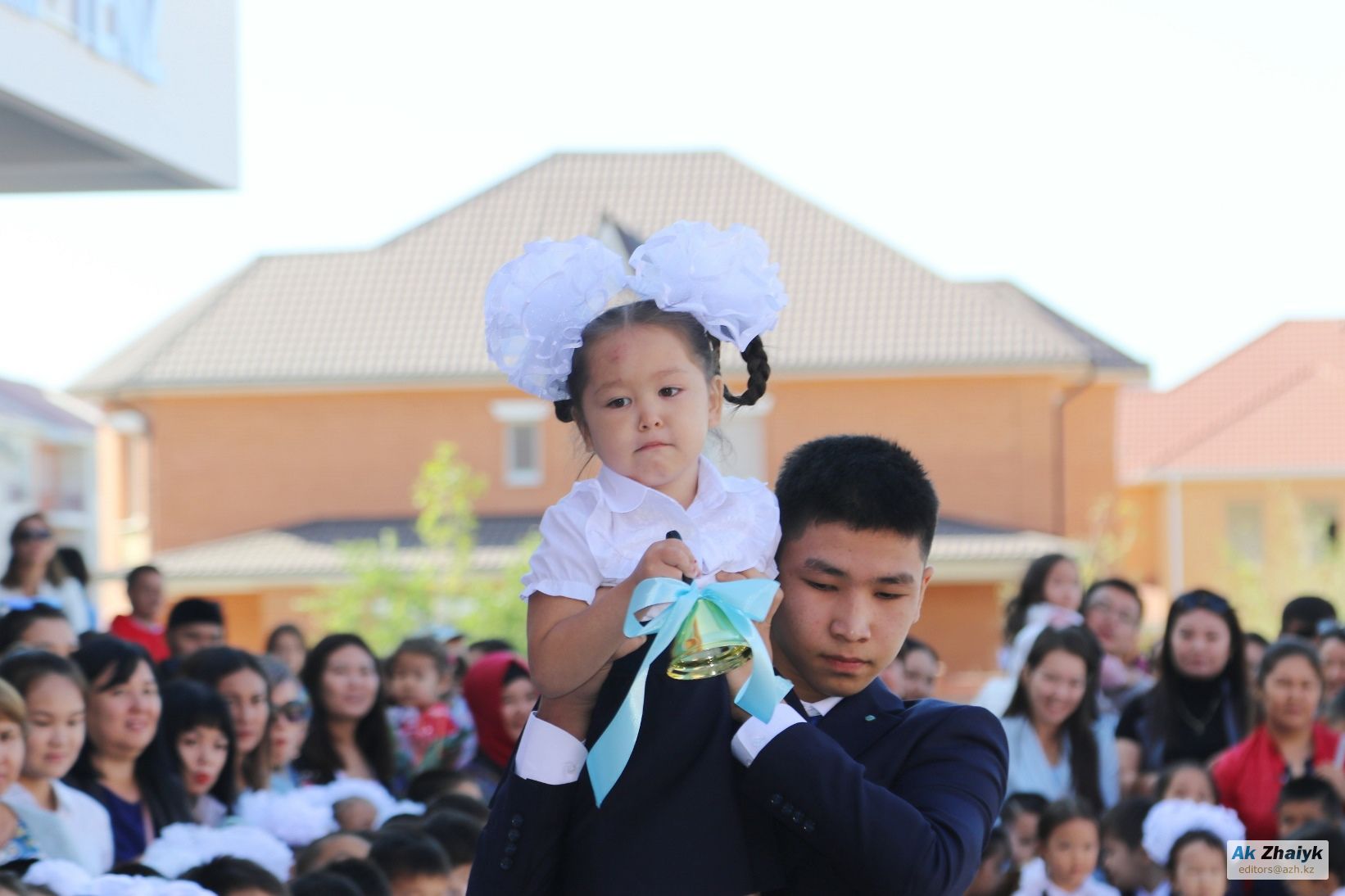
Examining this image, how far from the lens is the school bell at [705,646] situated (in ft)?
7.61

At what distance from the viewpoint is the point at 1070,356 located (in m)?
27.4

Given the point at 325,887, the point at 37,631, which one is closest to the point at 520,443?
the point at 37,631

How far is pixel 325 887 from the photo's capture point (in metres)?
4.33

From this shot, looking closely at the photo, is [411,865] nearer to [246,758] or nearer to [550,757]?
[246,758]

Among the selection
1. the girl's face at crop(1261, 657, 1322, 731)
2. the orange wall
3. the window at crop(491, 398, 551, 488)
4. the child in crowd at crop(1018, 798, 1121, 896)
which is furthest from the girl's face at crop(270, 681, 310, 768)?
the window at crop(491, 398, 551, 488)

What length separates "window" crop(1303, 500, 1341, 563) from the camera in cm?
3134

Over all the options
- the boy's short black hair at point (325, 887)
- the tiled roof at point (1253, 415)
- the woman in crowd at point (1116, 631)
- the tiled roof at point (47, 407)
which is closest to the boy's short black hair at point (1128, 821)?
the woman in crowd at point (1116, 631)

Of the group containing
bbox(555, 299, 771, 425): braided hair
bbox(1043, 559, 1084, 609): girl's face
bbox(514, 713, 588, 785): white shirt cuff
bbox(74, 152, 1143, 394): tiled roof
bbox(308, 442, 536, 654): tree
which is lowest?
bbox(308, 442, 536, 654): tree

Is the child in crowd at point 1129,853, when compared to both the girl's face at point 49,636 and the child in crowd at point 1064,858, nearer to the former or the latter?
the child in crowd at point 1064,858

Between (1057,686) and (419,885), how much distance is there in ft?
9.31

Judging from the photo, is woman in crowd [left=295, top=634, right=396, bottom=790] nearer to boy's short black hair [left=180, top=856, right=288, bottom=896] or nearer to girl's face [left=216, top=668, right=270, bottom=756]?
girl's face [left=216, top=668, right=270, bottom=756]

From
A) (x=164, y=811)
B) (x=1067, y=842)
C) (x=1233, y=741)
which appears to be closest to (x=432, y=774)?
(x=164, y=811)

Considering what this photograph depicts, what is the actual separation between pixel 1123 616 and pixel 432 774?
3.51 meters

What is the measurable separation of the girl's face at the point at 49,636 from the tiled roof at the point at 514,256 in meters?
20.7
